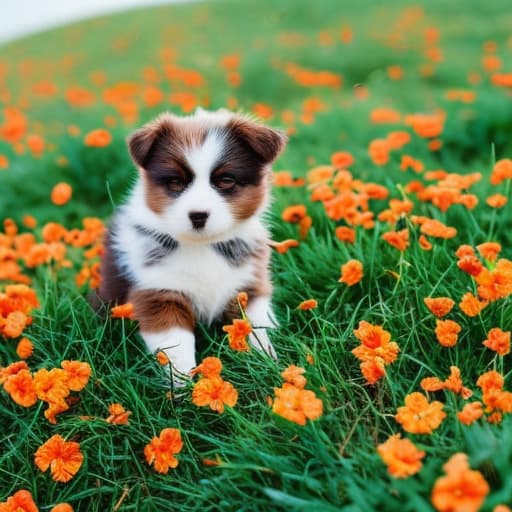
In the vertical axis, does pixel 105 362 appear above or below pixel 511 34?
above

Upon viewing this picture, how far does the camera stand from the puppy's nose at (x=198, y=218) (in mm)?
2291

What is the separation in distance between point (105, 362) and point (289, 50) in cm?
839

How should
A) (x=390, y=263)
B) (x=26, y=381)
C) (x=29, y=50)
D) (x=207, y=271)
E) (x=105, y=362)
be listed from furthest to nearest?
(x=29, y=50) < (x=390, y=263) < (x=207, y=271) < (x=105, y=362) < (x=26, y=381)

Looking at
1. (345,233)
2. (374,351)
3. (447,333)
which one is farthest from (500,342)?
(345,233)

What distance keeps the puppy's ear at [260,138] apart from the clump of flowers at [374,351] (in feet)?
2.81

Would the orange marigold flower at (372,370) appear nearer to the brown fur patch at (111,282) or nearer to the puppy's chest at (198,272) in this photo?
the puppy's chest at (198,272)

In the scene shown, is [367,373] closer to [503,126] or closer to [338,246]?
[338,246]

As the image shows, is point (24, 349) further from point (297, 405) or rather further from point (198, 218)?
point (297, 405)

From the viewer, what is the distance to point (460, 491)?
1.44 m

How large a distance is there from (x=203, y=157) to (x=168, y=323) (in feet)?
2.31

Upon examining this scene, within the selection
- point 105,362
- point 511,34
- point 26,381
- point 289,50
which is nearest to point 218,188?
point 105,362

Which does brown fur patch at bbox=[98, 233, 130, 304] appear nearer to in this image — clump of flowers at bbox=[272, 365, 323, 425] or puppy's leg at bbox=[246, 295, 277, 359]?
puppy's leg at bbox=[246, 295, 277, 359]

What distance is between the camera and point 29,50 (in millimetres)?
15727

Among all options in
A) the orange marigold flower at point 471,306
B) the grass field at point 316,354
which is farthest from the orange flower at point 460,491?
the orange marigold flower at point 471,306
